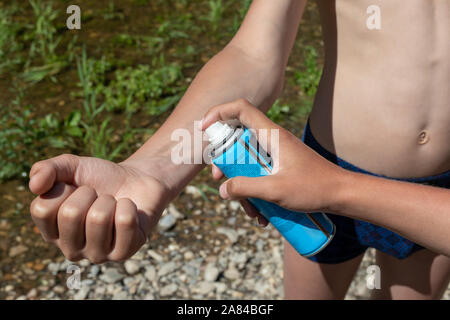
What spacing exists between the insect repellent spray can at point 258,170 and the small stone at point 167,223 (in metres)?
1.78

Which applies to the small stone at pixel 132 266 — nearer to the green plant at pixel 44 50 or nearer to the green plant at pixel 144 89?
the green plant at pixel 144 89

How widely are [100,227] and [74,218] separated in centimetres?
6

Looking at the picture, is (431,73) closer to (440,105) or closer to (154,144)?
(440,105)

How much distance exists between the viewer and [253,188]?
3.80ft

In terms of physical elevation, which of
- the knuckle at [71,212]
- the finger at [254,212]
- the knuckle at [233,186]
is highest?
the knuckle at [233,186]

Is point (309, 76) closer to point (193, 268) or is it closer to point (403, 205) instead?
point (193, 268)

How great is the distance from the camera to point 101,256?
1.19m

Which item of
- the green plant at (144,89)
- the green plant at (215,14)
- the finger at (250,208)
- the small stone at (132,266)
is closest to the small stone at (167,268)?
the small stone at (132,266)

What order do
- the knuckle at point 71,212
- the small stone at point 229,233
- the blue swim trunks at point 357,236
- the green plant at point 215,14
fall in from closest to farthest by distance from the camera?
the knuckle at point 71,212 → the blue swim trunks at point 357,236 → the small stone at point 229,233 → the green plant at point 215,14

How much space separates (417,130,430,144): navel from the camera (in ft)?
5.11

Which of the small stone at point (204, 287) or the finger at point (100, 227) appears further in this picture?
the small stone at point (204, 287)

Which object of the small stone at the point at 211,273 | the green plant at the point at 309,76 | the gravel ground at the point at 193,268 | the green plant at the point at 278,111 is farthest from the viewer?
the green plant at the point at 309,76

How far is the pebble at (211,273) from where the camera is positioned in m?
2.85
